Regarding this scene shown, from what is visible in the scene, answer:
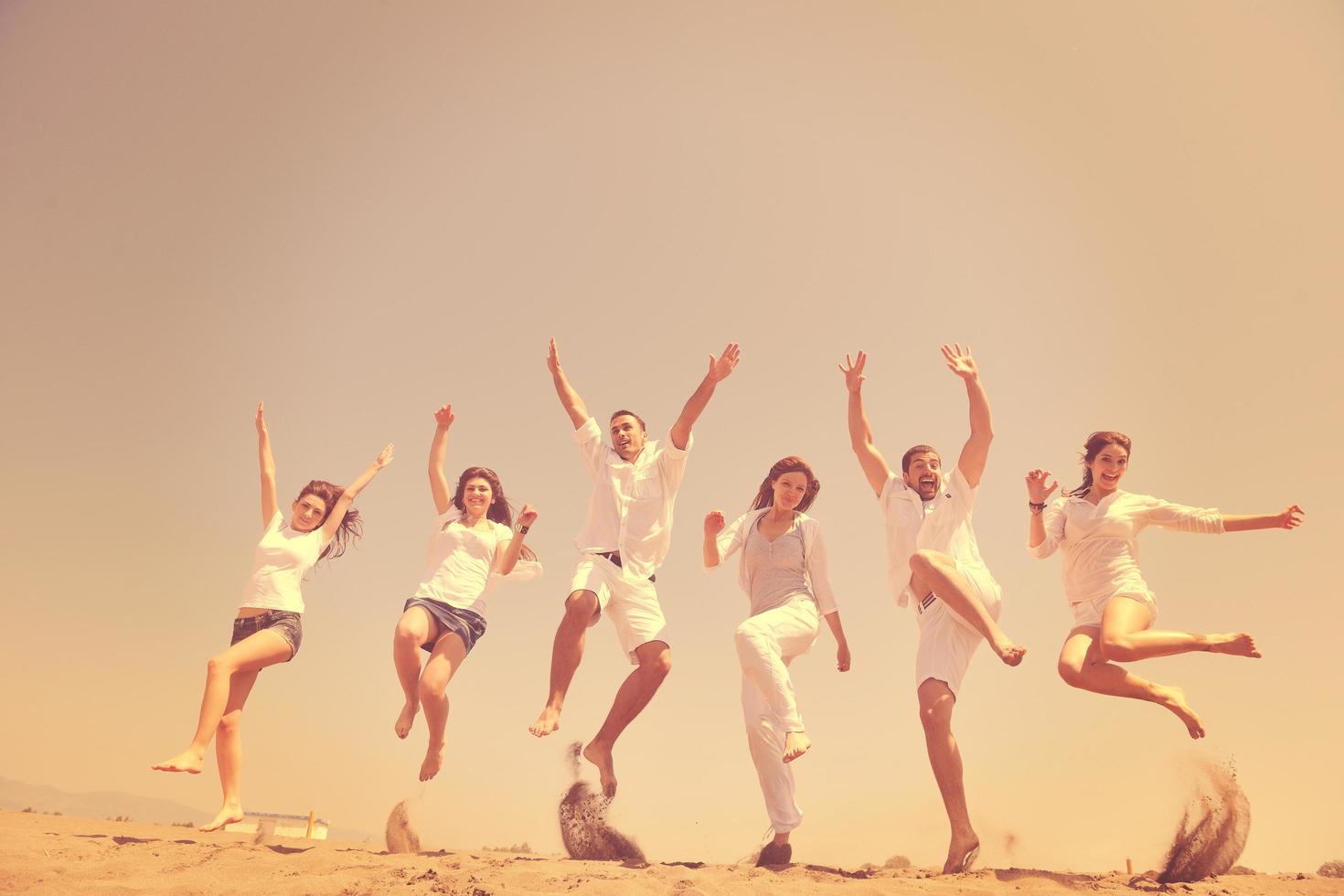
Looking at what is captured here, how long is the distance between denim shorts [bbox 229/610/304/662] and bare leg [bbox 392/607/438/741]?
1.02 metres

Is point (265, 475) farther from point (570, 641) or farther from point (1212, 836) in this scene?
point (1212, 836)

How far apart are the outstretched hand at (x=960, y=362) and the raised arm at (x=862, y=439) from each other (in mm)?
776

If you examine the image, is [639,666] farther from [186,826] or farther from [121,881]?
[186,826]

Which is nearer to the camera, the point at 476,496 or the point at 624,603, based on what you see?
the point at 624,603

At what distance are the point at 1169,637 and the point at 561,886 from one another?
4731 millimetres

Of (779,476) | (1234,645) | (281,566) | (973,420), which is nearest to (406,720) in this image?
(281,566)

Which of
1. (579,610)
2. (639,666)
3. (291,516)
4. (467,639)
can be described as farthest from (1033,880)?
(291,516)

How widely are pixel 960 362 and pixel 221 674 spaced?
6902mm

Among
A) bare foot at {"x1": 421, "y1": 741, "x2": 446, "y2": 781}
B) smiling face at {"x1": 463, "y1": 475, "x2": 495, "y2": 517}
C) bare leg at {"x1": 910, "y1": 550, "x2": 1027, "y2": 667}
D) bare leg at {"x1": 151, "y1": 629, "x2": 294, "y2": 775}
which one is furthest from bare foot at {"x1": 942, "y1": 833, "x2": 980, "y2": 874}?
bare leg at {"x1": 151, "y1": 629, "x2": 294, "y2": 775}

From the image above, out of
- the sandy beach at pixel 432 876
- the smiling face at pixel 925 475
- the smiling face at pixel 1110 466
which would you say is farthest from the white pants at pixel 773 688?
the smiling face at pixel 1110 466

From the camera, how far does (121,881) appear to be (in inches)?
246

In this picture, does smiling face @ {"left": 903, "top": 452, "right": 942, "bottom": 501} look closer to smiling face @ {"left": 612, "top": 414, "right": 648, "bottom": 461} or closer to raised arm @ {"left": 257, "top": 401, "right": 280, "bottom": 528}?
smiling face @ {"left": 612, "top": 414, "right": 648, "bottom": 461}

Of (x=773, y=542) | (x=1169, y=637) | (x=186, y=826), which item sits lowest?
(x=186, y=826)

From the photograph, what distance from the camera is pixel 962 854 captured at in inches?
262
